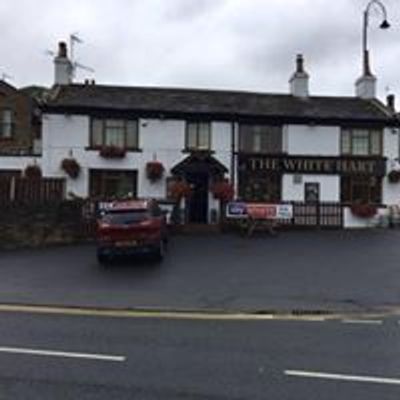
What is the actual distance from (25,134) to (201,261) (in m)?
27.3

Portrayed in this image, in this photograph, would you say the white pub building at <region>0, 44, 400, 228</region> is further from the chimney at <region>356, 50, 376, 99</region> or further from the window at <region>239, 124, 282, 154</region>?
the chimney at <region>356, 50, 376, 99</region>

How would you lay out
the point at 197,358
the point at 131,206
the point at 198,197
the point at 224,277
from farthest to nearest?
the point at 198,197, the point at 131,206, the point at 224,277, the point at 197,358

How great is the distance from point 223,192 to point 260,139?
4969 millimetres

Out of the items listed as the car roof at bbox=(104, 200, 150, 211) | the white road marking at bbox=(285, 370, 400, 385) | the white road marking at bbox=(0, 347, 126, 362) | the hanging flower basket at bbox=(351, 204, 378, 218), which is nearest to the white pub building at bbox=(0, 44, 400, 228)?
the hanging flower basket at bbox=(351, 204, 378, 218)

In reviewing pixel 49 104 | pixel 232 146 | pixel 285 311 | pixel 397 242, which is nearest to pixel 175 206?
pixel 232 146

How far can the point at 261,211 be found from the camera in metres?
40.2

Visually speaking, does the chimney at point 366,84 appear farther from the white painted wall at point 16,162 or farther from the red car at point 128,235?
the red car at point 128,235

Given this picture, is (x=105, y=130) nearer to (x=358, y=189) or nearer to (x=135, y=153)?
(x=135, y=153)

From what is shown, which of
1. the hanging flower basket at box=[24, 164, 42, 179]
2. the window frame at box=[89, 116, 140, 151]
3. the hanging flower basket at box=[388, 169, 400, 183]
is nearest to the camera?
the hanging flower basket at box=[24, 164, 42, 179]

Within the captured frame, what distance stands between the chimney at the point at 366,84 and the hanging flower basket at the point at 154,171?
12.7 m

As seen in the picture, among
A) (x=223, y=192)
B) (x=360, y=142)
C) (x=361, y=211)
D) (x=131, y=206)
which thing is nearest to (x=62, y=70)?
(x=223, y=192)

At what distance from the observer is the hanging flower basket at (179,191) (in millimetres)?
42094

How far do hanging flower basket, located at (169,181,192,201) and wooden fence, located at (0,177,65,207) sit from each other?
5972 mm

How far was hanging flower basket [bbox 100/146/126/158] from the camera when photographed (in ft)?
146
